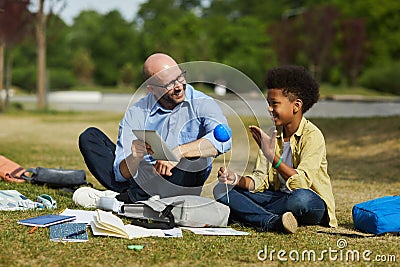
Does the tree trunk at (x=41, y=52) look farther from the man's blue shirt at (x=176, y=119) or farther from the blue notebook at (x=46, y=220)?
the blue notebook at (x=46, y=220)

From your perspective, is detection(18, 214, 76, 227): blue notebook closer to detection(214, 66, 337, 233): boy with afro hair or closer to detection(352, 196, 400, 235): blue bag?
detection(214, 66, 337, 233): boy with afro hair

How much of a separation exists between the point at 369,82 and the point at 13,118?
25515 mm

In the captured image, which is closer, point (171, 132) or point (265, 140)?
point (265, 140)

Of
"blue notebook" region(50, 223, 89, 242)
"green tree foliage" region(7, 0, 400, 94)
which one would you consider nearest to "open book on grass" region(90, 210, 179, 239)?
"blue notebook" region(50, 223, 89, 242)

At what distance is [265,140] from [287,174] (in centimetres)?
32

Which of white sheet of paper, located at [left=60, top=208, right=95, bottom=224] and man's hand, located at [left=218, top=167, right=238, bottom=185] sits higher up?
man's hand, located at [left=218, top=167, right=238, bottom=185]

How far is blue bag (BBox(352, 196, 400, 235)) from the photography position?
4.72m

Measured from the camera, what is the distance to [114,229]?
4.46 metres

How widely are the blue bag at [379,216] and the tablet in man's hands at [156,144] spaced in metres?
1.34

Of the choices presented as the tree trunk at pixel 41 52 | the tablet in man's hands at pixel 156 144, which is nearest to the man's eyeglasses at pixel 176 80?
the tablet in man's hands at pixel 156 144

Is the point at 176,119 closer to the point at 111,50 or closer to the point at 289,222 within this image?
the point at 289,222

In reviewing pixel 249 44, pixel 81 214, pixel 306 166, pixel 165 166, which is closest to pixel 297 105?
pixel 306 166

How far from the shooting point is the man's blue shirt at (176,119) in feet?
16.2

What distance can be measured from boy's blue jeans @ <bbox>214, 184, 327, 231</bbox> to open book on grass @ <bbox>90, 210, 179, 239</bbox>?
647 mm
